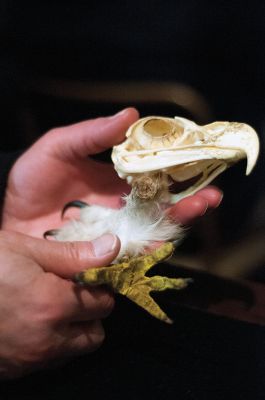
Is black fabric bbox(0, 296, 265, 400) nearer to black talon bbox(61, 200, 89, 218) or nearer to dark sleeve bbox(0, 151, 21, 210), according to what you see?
black talon bbox(61, 200, 89, 218)

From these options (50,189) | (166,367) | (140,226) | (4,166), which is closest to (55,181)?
(50,189)

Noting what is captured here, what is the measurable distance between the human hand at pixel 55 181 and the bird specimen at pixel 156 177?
0.19m

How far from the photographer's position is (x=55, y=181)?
3.47 feet

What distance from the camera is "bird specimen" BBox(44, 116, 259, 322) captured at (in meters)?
0.75

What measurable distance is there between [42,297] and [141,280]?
15cm

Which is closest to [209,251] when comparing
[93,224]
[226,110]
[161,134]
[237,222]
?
[237,222]

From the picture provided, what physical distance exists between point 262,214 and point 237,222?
0.07 m

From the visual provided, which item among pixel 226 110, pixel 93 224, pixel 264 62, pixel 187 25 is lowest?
pixel 93 224

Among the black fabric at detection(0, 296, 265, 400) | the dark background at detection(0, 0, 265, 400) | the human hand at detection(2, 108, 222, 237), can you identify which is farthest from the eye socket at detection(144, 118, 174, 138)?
the dark background at detection(0, 0, 265, 400)

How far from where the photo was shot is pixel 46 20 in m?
1.34

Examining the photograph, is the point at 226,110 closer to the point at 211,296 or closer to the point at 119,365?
the point at 211,296

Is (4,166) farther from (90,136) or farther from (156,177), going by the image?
(156,177)

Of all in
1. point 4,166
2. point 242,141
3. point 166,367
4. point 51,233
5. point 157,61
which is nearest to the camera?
point 242,141

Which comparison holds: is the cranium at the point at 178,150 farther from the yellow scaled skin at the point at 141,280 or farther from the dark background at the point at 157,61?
the dark background at the point at 157,61
